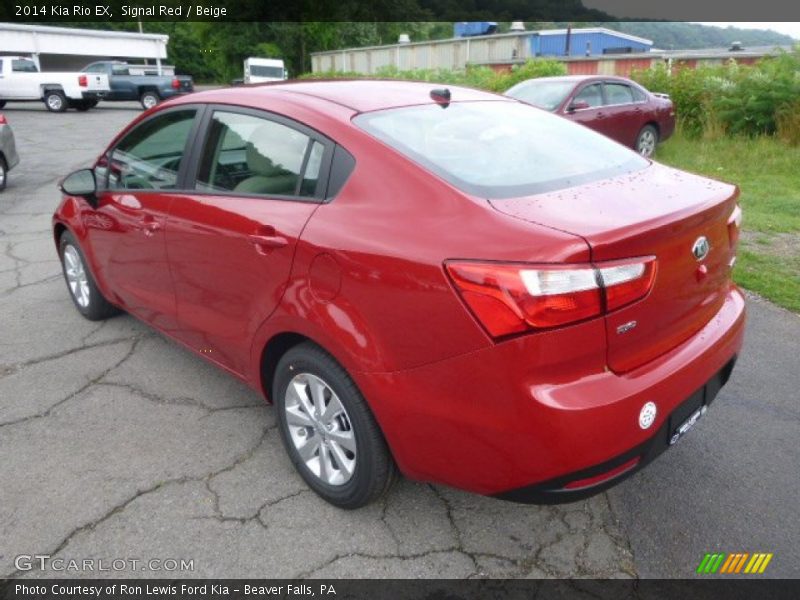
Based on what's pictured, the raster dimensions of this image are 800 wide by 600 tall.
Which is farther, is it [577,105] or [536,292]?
[577,105]

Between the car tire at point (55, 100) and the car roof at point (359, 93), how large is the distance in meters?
23.6

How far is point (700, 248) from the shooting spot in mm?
2176

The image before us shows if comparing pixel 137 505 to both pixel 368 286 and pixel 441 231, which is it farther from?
pixel 441 231

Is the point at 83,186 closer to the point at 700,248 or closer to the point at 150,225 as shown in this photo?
the point at 150,225

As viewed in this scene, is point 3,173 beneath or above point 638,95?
beneath

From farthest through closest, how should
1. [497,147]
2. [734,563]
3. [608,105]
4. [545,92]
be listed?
[608,105], [545,92], [497,147], [734,563]

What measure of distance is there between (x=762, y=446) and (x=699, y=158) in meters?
8.96

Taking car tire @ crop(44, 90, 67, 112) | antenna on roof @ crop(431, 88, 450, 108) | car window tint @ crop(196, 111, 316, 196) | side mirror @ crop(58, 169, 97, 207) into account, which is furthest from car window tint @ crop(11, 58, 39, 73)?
antenna on roof @ crop(431, 88, 450, 108)

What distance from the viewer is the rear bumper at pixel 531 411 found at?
1845 mm

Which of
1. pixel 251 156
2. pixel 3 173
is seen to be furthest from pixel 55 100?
pixel 251 156

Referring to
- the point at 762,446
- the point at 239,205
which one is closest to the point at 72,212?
the point at 239,205

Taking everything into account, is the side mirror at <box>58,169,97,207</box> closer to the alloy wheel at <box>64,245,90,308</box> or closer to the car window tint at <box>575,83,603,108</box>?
the alloy wheel at <box>64,245,90,308</box>

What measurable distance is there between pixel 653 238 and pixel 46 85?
26081 millimetres

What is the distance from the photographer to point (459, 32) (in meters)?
38.9
